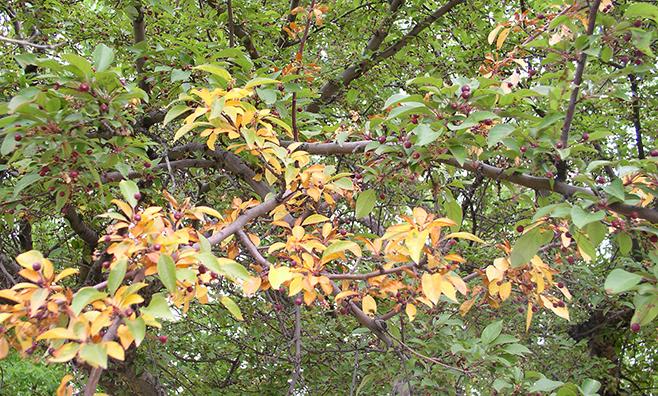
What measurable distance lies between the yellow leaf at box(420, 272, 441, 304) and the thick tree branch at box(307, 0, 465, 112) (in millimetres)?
2218

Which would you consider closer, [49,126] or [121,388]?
[49,126]

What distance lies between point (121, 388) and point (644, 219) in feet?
10.1

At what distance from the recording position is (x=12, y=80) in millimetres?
2383

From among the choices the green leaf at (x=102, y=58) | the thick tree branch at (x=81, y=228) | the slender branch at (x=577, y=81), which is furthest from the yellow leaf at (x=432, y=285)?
the thick tree branch at (x=81, y=228)

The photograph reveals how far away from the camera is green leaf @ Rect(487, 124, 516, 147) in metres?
1.67

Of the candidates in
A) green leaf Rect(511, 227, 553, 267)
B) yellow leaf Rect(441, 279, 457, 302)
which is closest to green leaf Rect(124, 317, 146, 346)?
yellow leaf Rect(441, 279, 457, 302)

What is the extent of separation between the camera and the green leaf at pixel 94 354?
3.62 feet

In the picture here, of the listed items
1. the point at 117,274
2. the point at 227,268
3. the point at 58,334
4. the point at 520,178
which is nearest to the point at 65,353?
the point at 58,334

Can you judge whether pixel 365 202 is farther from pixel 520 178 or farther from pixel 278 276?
pixel 278 276

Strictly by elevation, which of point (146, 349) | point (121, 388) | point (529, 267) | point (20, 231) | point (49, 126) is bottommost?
point (121, 388)

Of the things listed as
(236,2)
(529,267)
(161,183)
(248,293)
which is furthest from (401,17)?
(248,293)

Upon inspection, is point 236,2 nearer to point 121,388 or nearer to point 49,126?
point 49,126

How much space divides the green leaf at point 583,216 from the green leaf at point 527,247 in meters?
Answer: 0.21

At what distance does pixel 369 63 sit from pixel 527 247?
2224 millimetres
